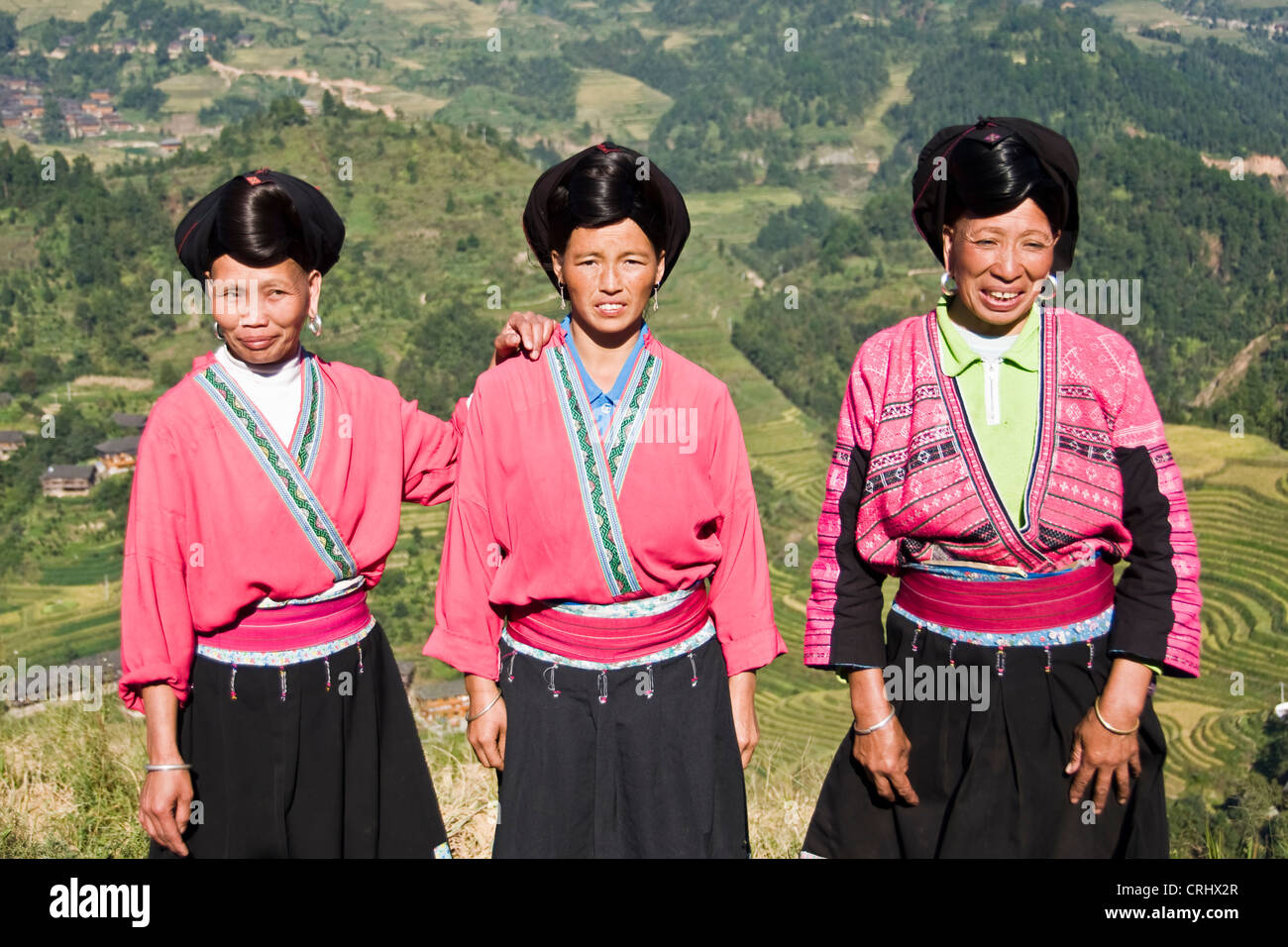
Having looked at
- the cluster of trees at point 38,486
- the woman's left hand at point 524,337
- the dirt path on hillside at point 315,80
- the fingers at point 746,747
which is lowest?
the cluster of trees at point 38,486

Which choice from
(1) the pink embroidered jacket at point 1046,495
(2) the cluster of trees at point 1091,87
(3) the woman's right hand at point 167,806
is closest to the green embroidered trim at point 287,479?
(3) the woman's right hand at point 167,806

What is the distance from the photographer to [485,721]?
2.52 m

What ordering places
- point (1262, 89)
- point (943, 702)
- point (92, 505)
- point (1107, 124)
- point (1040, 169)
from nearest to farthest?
1. point (1040, 169)
2. point (943, 702)
3. point (92, 505)
4. point (1107, 124)
5. point (1262, 89)

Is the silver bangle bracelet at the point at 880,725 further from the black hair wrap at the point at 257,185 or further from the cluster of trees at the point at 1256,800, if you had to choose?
the cluster of trees at the point at 1256,800

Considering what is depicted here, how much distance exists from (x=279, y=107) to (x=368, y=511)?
7035 cm

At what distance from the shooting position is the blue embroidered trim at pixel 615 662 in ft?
8.27

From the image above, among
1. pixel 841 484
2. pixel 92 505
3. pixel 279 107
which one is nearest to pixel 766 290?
pixel 279 107

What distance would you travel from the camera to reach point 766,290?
70.9 m

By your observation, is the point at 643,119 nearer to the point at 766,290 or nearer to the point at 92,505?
the point at 766,290

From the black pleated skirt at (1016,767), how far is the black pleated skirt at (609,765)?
41 cm

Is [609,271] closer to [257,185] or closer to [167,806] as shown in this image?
[257,185]

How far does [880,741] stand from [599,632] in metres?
0.57

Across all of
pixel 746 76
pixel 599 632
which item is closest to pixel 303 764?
pixel 599 632

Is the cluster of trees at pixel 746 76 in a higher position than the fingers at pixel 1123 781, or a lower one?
higher
